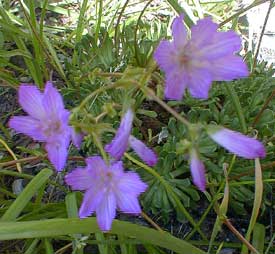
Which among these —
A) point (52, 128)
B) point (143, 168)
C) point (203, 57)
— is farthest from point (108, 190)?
point (143, 168)

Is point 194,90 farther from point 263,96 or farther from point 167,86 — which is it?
point 263,96

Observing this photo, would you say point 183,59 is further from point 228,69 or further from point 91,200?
point 91,200

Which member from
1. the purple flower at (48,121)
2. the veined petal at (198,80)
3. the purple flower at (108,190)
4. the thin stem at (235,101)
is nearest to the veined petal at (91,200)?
the purple flower at (108,190)

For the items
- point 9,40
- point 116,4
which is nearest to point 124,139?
point 9,40

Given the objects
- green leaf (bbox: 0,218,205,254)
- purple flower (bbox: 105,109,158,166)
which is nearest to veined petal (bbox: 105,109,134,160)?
purple flower (bbox: 105,109,158,166)

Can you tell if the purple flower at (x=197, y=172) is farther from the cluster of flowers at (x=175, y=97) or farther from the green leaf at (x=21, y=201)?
the green leaf at (x=21, y=201)

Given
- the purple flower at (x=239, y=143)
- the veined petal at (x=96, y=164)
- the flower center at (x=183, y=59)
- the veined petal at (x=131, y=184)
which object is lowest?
the veined petal at (x=131, y=184)
